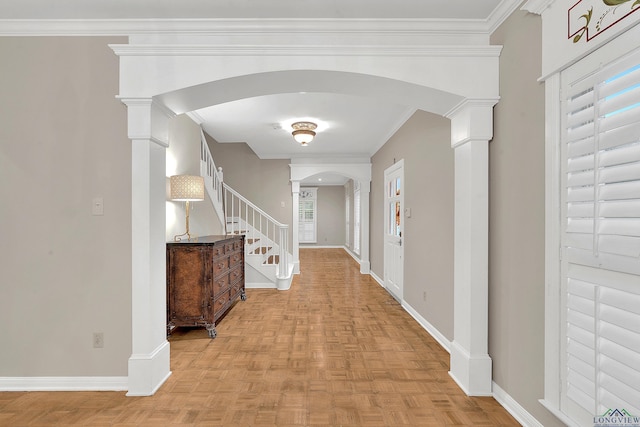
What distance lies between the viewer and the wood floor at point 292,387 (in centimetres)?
189

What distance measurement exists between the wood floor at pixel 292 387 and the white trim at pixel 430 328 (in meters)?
0.07

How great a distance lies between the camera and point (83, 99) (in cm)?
220

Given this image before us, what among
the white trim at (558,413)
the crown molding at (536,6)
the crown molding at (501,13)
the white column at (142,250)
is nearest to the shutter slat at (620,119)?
the crown molding at (536,6)

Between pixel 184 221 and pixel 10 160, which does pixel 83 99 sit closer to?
pixel 10 160

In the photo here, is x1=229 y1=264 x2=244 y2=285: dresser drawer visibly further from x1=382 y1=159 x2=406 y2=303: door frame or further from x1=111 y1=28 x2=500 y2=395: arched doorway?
x1=382 y1=159 x2=406 y2=303: door frame

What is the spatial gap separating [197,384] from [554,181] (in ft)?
8.85

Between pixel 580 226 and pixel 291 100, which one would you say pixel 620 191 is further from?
pixel 291 100

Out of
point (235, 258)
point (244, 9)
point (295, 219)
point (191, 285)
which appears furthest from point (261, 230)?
point (244, 9)

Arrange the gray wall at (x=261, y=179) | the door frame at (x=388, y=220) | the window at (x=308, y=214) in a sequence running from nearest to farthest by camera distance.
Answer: the door frame at (x=388, y=220) < the gray wall at (x=261, y=179) < the window at (x=308, y=214)

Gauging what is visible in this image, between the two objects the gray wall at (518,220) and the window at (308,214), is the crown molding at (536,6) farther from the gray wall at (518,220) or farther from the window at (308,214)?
the window at (308,214)

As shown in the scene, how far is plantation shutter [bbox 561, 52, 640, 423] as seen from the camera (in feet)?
3.94

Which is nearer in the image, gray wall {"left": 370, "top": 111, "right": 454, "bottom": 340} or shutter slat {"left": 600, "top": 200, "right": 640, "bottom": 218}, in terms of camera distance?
shutter slat {"left": 600, "top": 200, "right": 640, "bottom": 218}

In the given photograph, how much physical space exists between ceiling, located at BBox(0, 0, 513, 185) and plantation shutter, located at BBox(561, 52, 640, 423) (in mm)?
1082

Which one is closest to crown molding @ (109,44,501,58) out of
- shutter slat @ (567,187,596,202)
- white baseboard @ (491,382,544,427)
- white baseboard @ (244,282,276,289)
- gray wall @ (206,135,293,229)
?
shutter slat @ (567,187,596,202)
